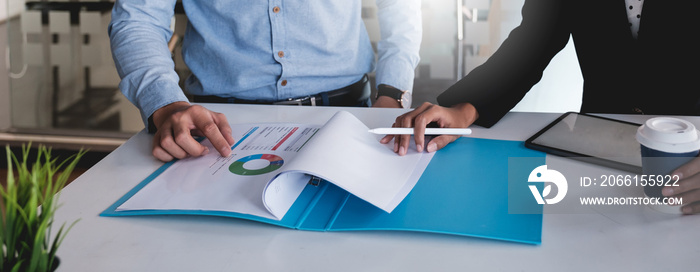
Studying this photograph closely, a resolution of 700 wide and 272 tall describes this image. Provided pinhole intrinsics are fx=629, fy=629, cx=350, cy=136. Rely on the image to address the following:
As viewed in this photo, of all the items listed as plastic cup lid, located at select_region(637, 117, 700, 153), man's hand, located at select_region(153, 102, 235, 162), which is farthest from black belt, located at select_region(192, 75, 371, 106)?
plastic cup lid, located at select_region(637, 117, 700, 153)

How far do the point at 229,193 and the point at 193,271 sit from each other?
19 centimetres

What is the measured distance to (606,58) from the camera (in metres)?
1.45

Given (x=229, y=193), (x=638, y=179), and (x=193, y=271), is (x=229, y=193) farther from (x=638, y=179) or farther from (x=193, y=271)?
(x=638, y=179)

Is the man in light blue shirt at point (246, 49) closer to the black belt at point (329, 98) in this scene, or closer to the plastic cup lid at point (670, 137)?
the black belt at point (329, 98)

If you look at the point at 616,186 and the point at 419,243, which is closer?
the point at 419,243

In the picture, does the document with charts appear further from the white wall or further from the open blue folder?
the white wall

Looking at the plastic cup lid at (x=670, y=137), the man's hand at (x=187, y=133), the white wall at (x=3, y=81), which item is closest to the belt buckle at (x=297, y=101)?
the man's hand at (x=187, y=133)

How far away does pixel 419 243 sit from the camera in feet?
2.65

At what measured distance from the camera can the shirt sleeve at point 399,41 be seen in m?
1.88

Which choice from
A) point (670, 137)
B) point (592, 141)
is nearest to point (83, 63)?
point (592, 141)

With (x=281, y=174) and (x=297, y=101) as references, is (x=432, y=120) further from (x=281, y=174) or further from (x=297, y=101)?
(x=297, y=101)

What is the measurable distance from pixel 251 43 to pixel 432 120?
627 millimetres

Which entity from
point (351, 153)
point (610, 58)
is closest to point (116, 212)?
point (351, 153)

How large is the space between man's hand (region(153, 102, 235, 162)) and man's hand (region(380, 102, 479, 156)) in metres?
0.29
